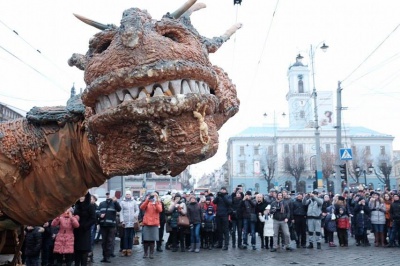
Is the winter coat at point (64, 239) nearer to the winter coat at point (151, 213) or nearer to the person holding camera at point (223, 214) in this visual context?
the winter coat at point (151, 213)

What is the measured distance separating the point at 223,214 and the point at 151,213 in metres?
2.56

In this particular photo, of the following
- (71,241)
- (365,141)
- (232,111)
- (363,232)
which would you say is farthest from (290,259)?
(365,141)

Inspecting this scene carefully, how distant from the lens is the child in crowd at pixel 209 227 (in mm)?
13906

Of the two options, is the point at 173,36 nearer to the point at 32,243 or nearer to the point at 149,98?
the point at 149,98

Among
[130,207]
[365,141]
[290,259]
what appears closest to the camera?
[290,259]

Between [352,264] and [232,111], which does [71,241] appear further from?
[232,111]

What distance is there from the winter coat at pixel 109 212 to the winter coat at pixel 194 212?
9.19ft

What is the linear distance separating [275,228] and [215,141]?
12.0 meters

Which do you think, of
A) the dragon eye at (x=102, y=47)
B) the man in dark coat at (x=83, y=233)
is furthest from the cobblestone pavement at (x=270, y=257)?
the dragon eye at (x=102, y=47)

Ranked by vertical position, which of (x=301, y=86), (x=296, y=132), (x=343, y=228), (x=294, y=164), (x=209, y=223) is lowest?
(x=343, y=228)

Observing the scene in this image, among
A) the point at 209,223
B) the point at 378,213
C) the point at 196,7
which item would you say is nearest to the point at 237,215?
the point at 209,223

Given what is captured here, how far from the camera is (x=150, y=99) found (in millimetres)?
1860

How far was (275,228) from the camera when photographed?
13.4 m

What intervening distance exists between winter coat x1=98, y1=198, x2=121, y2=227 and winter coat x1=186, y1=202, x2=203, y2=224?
280 centimetres
